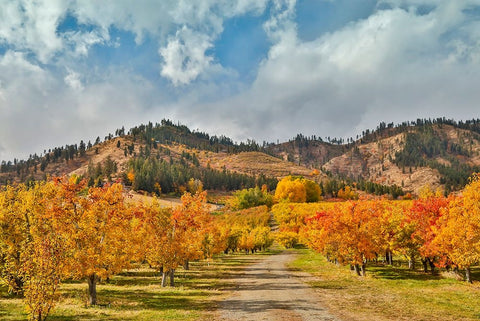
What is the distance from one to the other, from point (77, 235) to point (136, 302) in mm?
8037

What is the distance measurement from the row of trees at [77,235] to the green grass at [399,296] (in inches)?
704

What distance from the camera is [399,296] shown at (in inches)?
1172

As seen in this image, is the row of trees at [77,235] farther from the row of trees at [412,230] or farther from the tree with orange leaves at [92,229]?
the row of trees at [412,230]

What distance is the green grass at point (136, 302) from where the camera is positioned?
2295 centimetres

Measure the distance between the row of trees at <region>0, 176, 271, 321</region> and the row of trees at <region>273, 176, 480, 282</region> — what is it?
1894 centimetres

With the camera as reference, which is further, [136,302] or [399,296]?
[399,296]

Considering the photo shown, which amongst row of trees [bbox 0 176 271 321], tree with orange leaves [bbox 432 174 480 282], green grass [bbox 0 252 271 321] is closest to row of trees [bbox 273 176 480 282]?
tree with orange leaves [bbox 432 174 480 282]

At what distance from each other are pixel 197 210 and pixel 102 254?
50.2ft

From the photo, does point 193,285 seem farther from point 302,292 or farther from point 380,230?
point 380,230

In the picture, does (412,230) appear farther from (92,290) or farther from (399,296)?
(92,290)

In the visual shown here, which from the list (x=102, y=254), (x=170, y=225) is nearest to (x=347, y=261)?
(x=170, y=225)

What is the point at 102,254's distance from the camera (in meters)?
26.0

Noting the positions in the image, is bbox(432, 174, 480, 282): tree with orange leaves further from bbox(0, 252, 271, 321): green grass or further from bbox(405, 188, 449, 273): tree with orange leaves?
bbox(0, 252, 271, 321): green grass

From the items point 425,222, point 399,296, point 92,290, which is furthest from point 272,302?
point 425,222
